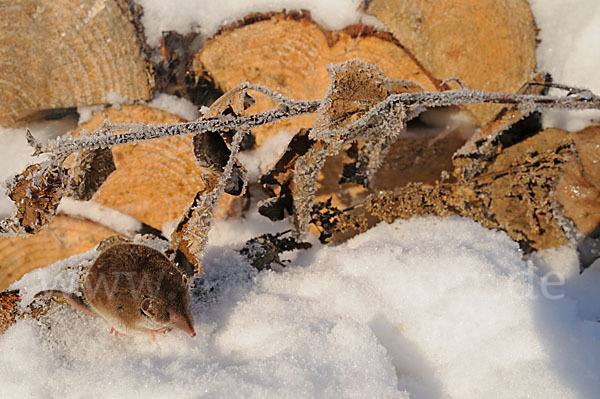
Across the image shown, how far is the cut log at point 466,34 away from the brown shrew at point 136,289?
3.18ft

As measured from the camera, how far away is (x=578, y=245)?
4.28 ft

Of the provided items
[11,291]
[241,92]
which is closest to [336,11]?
[241,92]

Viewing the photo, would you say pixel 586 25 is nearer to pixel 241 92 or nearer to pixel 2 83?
Answer: pixel 241 92

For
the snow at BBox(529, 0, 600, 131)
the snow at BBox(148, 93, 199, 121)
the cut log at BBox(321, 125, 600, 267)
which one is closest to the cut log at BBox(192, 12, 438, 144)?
the snow at BBox(148, 93, 199, 121)

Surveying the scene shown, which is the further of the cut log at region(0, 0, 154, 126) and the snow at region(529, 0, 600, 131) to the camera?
the snow at region(529, 0, 600, 131)

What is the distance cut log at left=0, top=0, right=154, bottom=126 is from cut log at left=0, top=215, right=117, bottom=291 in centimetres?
37

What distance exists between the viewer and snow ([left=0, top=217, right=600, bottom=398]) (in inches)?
39.4

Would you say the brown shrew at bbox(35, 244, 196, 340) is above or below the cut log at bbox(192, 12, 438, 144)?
below

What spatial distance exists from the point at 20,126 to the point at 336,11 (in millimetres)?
1083

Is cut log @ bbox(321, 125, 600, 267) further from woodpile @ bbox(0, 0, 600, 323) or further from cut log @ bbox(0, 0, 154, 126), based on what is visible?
cut log @ bbox(0, 0, 154, 126)

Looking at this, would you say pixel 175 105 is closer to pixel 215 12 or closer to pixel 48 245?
pixel 215 12

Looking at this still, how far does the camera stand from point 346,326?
1.10 m

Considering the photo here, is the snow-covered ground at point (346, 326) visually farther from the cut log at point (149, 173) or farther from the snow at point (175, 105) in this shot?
the cut log at point (149, 173)

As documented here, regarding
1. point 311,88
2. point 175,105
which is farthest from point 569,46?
point 175,105
